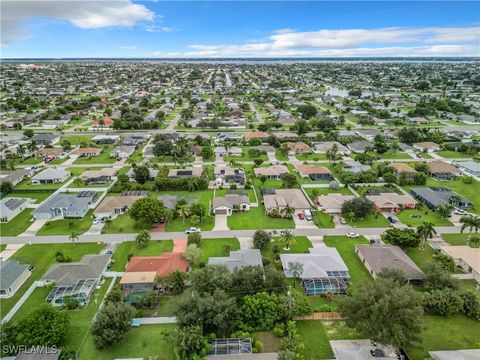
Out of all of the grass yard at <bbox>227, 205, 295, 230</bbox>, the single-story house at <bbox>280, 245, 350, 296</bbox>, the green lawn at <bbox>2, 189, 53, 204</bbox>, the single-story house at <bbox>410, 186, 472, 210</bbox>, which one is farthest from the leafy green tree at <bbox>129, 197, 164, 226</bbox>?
the single-story house at <bbox>410, 186, 472, 210</bbox>

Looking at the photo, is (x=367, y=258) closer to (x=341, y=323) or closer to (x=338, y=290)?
(x=338, y=290)

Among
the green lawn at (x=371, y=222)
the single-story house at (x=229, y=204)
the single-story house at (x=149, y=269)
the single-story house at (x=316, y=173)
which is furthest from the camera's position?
the single-story house at (x=316, y=173)

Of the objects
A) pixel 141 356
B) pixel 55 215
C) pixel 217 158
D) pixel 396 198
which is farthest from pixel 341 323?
pixel 217 158

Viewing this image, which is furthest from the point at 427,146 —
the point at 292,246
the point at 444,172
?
the point at 292,246

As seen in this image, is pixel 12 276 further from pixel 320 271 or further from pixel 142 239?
pixel 320 271

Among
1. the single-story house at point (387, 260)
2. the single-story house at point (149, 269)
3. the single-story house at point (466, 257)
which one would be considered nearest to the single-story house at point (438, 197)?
the single-story house at point (466, 257)

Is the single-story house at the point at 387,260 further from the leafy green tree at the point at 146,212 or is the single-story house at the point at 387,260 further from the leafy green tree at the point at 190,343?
the leafy green tree at the point at 146,212
